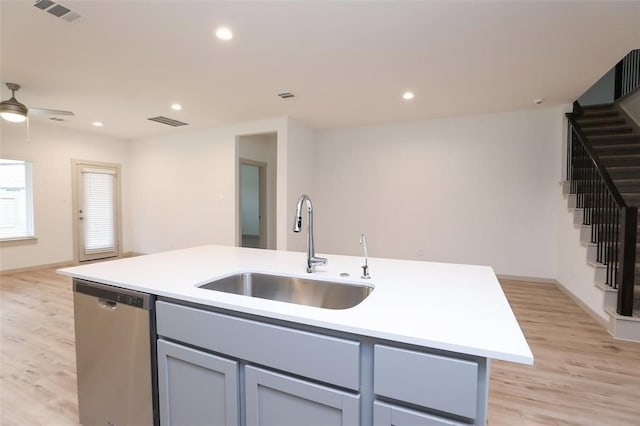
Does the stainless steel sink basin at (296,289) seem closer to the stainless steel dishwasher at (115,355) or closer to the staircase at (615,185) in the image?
the stainless steel dishwasher at (115,355)

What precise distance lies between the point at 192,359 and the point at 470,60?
11.0 feet

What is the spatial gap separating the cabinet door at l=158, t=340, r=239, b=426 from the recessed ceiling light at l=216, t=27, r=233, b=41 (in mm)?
2323

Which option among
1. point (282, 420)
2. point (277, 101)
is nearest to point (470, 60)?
point (277, 101)

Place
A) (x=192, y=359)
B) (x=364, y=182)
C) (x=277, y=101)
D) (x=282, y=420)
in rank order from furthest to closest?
1. (x=364, y=182)
2. (x=277, y=101)
3. (x=192, y=359)
4. (x=282, y=420)

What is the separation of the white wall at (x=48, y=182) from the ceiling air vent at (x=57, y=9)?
162 inches

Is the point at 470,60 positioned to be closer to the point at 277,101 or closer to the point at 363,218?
the point at 277,101

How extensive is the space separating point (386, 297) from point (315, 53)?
2484 millimetres

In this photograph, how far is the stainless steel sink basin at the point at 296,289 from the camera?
1.54 metres

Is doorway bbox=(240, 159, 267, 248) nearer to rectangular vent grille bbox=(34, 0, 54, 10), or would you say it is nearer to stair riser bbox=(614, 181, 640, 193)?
rectangular vent grille bbox=(34, 0, 54, 10)

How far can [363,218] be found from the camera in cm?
569

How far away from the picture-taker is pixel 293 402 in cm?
109

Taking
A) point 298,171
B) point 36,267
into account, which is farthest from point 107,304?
point 36,267

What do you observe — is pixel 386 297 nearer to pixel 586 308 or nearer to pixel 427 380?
pixel 427 380

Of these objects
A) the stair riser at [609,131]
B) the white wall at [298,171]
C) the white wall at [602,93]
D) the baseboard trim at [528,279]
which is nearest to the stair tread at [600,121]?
the stair riser at [609,131]
